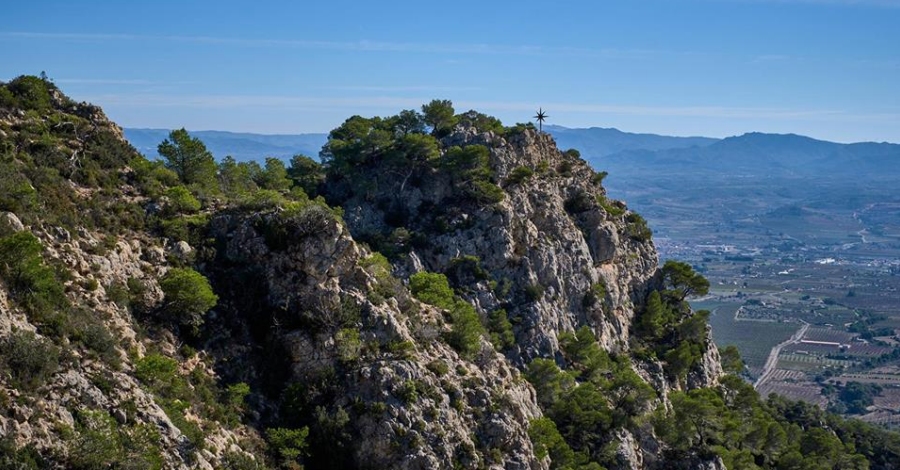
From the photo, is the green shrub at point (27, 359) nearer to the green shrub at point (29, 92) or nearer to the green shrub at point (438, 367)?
the green shrub at point (438, 367)

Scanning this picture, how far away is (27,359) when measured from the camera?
27.4 metres

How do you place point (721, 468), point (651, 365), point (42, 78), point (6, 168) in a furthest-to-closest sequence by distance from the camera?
point (651, 365), point (721, 468), point (42, 78), point (6, 168)

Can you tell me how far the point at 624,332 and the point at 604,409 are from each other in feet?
64.7

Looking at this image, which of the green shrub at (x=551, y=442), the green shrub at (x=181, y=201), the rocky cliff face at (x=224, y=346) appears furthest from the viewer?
the green shrub at (x=551, y=442)

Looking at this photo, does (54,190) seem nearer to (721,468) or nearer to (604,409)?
(604,409)

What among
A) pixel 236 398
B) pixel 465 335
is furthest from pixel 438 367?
pixel 236 398

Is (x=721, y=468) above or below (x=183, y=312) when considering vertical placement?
below

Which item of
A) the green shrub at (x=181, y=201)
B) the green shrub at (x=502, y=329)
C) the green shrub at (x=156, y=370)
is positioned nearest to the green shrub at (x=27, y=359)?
the green shrub at (x=156, y=370)

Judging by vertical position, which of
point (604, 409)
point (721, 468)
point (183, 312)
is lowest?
point (721, 468)

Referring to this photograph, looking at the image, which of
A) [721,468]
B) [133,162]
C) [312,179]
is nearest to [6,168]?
[133,162]

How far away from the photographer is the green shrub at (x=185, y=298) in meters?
37.1

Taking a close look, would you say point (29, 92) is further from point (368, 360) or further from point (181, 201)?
point (368, 360)

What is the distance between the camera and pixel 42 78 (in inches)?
2008

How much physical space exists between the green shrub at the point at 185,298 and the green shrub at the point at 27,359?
8.86m
